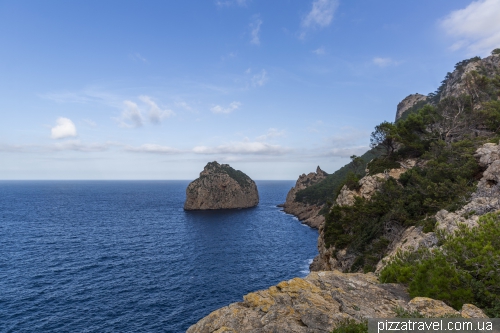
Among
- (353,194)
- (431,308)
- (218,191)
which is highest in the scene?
(353,194)

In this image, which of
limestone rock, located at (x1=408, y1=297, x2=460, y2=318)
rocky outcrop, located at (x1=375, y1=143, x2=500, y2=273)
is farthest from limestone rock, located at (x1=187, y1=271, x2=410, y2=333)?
rocky outcrop, located at (x1=375, y1=143, x2=500, y2=273)

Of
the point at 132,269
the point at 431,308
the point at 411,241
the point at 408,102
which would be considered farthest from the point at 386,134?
the point at 408,102

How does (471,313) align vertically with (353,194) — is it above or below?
below

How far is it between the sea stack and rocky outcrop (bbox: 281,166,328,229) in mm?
27442

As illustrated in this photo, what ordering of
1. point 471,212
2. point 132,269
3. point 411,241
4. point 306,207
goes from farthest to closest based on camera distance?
point 306,207, point 132,269, point 411,241, point 471,212

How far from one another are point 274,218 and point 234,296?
81.4 meters

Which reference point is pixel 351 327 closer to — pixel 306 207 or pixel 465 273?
pixel 465 273

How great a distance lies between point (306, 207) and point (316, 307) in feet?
410

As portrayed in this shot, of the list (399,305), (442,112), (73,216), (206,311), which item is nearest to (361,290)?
(399,305)

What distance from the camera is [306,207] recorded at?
440ft

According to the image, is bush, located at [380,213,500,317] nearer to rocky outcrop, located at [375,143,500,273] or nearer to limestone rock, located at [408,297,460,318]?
limestone rock, located at [408,297,460,318]

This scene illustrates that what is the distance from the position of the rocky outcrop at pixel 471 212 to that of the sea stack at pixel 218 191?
132983 millimetres

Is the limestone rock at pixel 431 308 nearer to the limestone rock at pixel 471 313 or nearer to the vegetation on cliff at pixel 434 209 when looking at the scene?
the limestone rock at pixel 471 313

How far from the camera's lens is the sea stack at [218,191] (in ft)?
501
